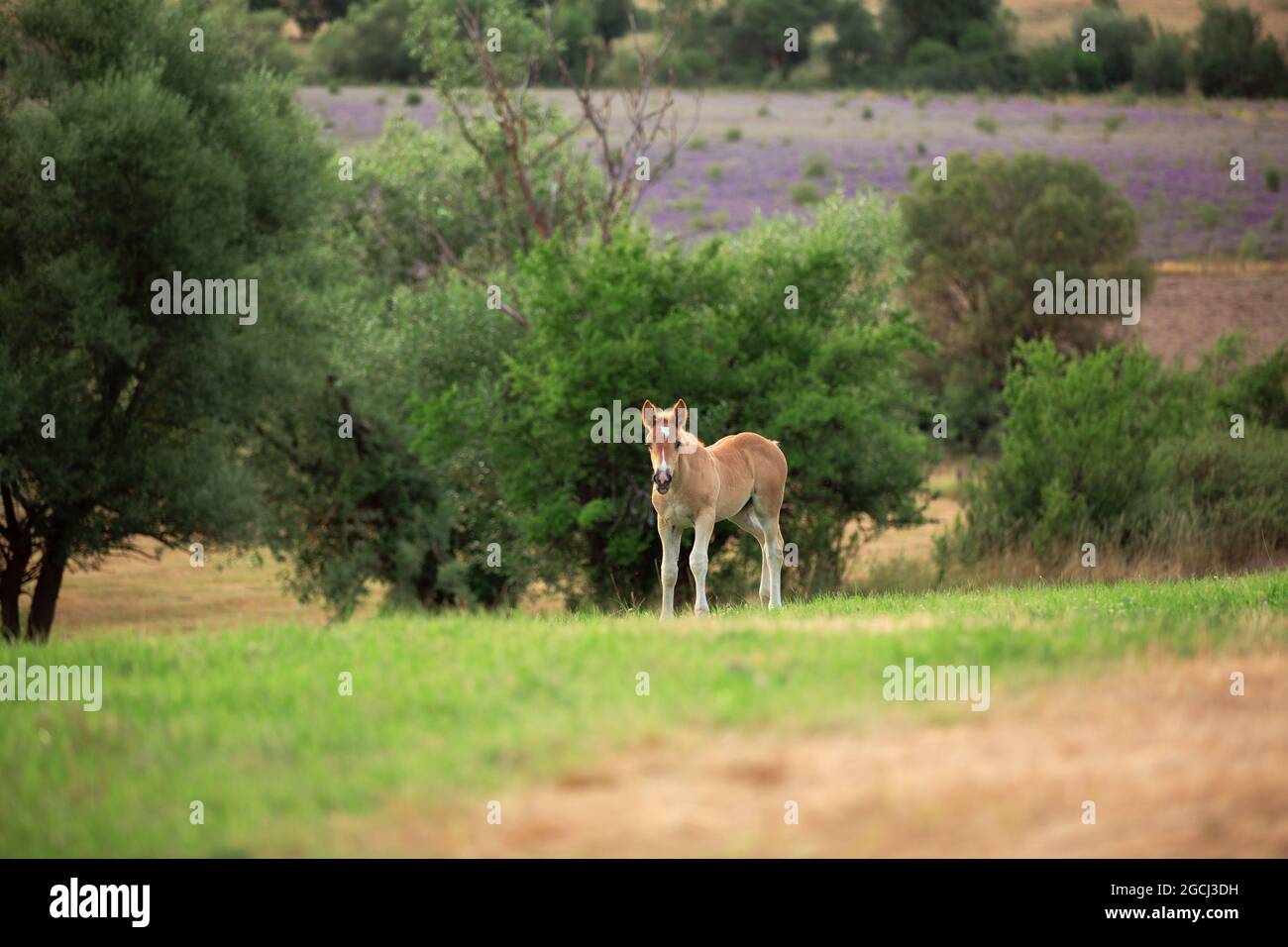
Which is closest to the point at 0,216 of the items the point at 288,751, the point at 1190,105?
the point at 288,751

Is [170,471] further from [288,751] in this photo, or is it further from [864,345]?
[288,751]

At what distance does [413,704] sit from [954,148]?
230 feet

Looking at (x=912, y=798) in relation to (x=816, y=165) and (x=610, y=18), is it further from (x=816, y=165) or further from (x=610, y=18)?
(x=610, y=18)

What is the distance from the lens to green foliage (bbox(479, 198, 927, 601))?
2711cm

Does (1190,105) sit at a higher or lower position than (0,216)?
higher

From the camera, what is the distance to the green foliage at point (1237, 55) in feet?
279

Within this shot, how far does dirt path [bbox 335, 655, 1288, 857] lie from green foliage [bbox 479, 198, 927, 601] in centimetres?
1839

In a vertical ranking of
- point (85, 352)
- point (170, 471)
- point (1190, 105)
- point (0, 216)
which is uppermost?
point (1190, 105)

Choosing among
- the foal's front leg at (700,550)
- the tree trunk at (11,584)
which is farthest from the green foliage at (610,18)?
the foal's front leg at (700,550)

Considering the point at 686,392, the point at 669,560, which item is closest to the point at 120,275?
the point at 686,392

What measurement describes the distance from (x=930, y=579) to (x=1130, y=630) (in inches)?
643

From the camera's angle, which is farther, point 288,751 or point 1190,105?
point 1190,105

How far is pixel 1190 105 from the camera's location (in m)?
85.3
